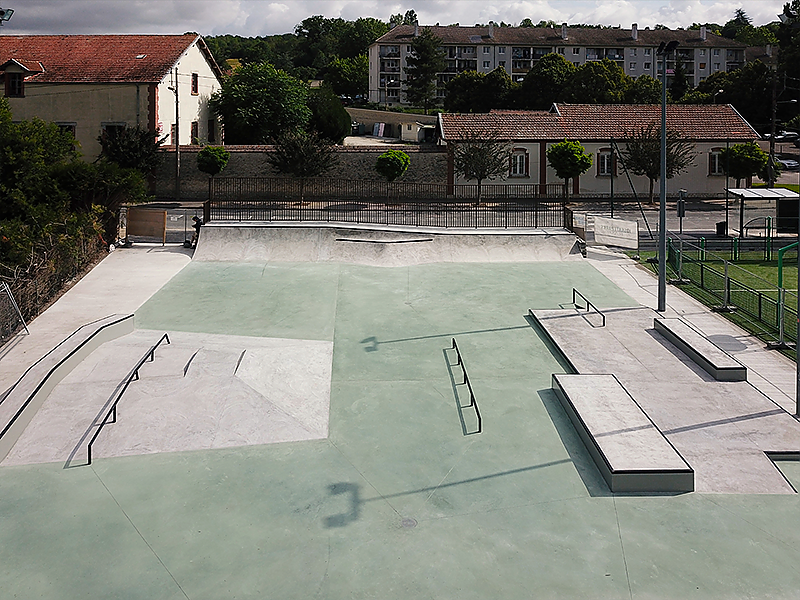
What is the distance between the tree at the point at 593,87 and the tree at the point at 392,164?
3673 centimetres

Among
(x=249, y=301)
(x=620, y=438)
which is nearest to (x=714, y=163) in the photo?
(x=249, y=301)

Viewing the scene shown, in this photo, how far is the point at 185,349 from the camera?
1513 centimetres

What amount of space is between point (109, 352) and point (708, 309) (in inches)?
562

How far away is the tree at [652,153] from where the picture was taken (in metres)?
38.7

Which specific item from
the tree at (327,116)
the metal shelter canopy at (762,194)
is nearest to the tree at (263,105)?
the tree at (327,116)

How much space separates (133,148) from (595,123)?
82.3 ft

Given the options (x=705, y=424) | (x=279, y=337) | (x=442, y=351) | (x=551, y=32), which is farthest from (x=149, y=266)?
(x=551, y=32)

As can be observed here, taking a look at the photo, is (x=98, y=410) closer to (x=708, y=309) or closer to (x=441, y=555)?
(x=441, y=555)

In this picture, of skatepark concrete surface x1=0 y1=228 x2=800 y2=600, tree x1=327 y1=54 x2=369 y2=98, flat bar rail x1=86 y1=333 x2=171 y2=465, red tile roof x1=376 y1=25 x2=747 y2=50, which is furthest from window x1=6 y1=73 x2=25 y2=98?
tree x1=327 y1=54 x2=369 y2=98

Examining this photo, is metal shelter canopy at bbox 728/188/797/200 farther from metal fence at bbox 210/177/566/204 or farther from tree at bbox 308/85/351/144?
tree at bbox 308/85/351/144

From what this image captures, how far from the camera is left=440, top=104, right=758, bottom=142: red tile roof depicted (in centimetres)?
4131

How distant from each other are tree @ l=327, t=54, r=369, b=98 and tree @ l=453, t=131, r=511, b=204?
64.0m

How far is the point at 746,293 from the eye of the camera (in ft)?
62.0

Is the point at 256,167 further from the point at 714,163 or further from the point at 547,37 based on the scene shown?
the point at 547,37
